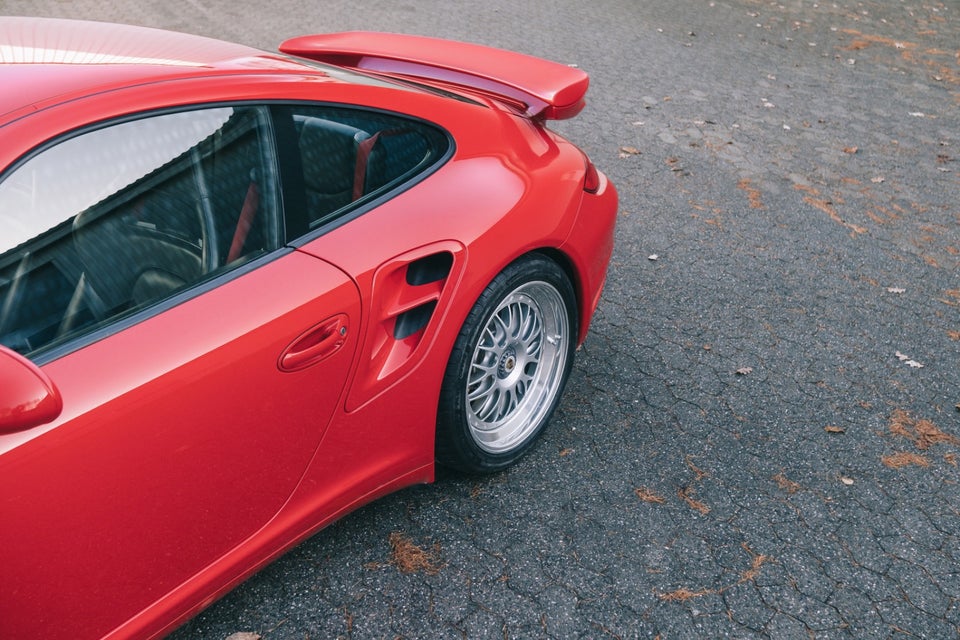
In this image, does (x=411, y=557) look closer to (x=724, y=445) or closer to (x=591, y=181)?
(x=724, y=445)

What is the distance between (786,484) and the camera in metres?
3.07

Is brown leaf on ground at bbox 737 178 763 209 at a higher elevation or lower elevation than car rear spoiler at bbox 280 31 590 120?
lower

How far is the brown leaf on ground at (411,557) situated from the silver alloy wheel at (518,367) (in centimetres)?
39

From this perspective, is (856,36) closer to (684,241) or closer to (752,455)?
(684,241)

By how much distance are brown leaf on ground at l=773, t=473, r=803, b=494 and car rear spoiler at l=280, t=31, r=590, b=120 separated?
152 cm

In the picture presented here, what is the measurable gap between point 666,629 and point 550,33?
24.9 feet

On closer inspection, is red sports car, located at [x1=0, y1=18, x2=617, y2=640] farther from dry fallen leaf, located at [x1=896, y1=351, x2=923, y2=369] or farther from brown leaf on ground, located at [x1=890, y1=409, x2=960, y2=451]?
dry fallen leaf, located at [x1=896, y1=351, x2=923, y2=369]

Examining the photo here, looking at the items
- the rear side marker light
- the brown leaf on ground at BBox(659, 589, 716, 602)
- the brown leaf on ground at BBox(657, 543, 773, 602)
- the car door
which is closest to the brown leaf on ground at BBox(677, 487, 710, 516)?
the brown leaf on ground at BBox(657, 543, 773, 602)

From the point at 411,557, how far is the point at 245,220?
1.20 metres

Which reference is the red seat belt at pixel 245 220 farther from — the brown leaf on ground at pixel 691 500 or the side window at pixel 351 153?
the brown leaf on ground at pixel 691 500

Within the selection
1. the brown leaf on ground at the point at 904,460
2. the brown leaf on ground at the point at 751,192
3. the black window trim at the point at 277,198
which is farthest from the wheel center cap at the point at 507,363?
the brown leaf on ground at the point at 751,192

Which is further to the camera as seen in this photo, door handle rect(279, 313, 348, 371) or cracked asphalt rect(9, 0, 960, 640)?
cracked asphalt rect(9, 0, 960, 640)

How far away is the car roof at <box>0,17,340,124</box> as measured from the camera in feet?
5.97

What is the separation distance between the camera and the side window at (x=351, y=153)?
2.19m
